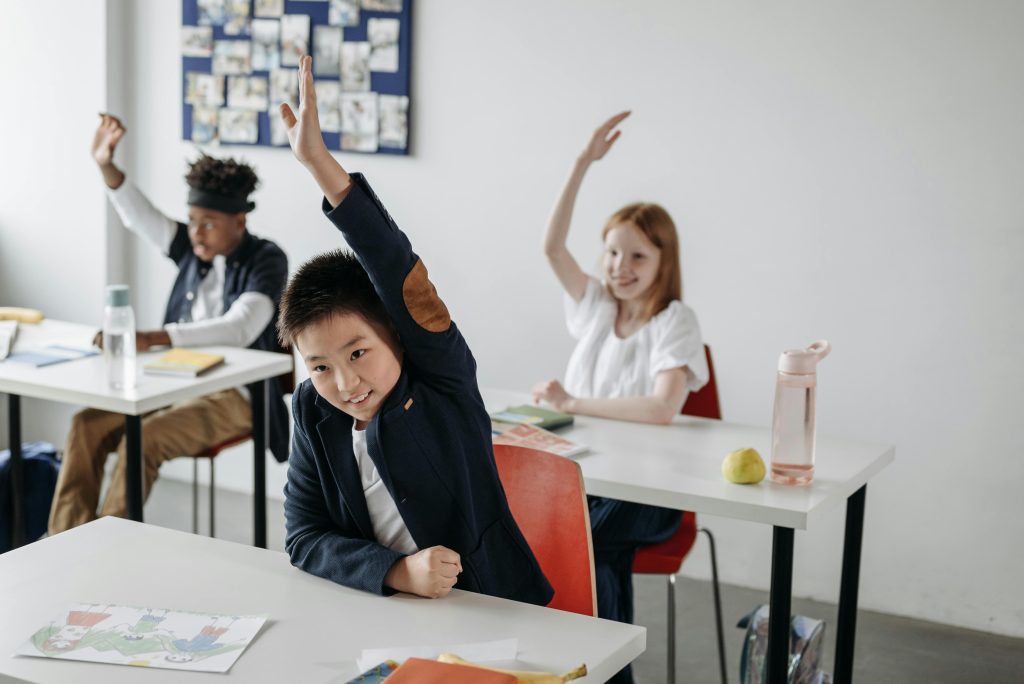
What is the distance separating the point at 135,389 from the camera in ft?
8.97

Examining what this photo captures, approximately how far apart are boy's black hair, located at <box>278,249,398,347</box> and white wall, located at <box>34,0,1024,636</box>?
2.04 metres

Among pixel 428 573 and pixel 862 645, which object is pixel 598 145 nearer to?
pixel 862 645

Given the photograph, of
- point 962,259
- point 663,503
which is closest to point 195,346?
point 663,503

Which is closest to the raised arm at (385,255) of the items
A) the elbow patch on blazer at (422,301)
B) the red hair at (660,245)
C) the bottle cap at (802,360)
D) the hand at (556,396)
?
the elbow patch on blazer at (422,301)

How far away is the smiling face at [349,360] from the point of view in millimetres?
1588

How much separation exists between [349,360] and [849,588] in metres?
1.38

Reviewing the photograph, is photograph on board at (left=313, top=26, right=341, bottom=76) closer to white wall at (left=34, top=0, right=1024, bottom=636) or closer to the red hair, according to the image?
white wall at (left=34, top=0, right=1024, bottom=636)

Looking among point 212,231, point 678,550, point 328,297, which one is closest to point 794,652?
point 678,550

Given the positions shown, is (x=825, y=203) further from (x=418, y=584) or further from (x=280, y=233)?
(x=418, y=584)

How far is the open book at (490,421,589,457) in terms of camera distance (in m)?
2.39

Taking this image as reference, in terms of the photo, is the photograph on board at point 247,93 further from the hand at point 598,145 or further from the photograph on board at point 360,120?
the hand at point 598,145

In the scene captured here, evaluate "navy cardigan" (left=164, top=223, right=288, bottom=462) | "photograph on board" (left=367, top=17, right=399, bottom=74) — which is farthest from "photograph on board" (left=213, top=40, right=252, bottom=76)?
"navy cardigan" (left=164, top=223, right=288, bottom=462)

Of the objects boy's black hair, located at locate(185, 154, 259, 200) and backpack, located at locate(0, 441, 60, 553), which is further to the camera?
boy's black hair, located at locate(185, 154, 259, 200)

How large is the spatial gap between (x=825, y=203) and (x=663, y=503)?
149cm
